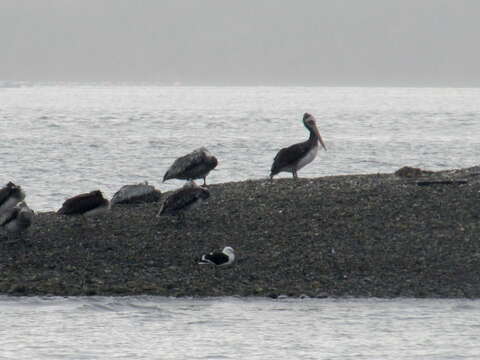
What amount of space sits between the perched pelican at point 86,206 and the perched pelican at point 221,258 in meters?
2.93

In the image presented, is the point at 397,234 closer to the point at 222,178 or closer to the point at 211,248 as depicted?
the point at 211,248

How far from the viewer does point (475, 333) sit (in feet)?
49.4

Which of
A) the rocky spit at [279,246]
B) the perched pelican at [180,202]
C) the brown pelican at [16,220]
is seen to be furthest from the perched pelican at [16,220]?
the perched pelican at [180,202]

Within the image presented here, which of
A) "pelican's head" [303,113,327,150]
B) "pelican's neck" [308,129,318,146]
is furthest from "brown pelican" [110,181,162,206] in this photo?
"pelican's head" [303,113,327,150]

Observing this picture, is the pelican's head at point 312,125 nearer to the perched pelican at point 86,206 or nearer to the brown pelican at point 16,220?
the perched pelican at point 86,206

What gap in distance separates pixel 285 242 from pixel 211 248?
125 cm

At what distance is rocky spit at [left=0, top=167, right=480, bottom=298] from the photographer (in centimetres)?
1744

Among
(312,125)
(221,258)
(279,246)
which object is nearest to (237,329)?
(221,258)

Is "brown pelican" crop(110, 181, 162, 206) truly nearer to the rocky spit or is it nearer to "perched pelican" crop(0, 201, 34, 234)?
the rocky spit

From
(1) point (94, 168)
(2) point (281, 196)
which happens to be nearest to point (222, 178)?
(1) point (94, 168)

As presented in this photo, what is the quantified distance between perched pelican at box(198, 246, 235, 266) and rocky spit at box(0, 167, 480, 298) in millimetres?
125

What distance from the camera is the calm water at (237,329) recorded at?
14266 millimetres

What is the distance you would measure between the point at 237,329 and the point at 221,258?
294 cm

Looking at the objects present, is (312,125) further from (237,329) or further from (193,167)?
(237,329)
